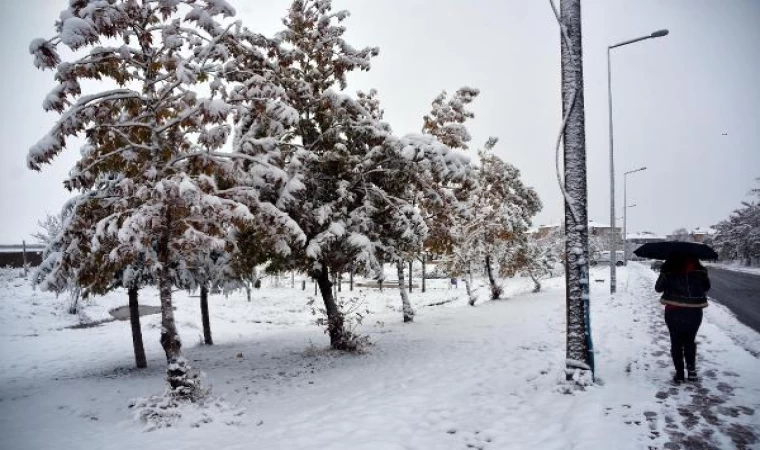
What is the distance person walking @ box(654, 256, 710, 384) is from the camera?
19.0 feet

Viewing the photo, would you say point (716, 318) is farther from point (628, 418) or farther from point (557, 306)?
point (628, 418)

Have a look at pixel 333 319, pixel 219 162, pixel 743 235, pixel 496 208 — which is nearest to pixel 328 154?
pixel 219 162

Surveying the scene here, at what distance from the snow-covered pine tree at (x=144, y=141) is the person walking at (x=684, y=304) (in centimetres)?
667

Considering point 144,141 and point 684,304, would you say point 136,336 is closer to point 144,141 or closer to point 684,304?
point 144,141

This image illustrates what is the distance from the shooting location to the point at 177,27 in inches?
280

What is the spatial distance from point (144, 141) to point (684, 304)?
31.6 ft

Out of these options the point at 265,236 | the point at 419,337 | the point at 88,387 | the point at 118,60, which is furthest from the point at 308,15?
the point at 88,387

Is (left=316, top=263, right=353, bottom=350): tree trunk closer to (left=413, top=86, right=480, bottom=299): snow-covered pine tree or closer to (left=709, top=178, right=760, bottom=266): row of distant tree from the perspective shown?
(left=413, top=86, right=480, bottom=299): snow-covered pine tree

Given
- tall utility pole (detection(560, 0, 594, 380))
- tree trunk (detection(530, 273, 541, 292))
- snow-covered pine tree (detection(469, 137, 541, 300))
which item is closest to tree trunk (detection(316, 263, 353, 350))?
tall utility pole (detection(560, 0, 594, 380))

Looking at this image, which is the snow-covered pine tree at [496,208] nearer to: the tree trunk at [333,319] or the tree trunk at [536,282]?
the tree trunk at [536,282]

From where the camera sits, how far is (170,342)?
281 inches

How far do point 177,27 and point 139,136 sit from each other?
215cm

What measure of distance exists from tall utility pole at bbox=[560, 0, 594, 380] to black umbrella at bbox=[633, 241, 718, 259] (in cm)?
83

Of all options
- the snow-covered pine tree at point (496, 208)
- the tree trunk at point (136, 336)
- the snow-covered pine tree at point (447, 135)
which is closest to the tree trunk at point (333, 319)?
the snow-covered pine tree at point (447, 135)
